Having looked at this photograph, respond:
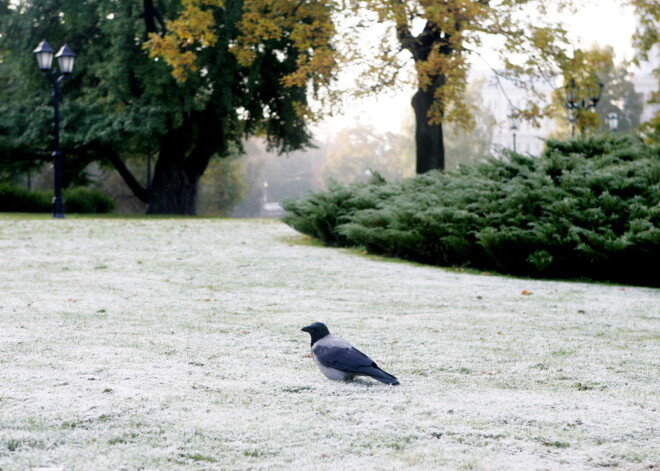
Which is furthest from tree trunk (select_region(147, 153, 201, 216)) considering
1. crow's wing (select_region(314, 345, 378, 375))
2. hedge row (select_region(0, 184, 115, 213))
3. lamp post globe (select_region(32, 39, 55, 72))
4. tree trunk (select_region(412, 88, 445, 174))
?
crow's wing (select_region(314, 345, 378, 375))

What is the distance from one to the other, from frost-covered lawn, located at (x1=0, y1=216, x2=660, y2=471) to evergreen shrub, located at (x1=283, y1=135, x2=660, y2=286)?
919 millimetres

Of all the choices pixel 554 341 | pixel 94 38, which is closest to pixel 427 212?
pixel 554 341

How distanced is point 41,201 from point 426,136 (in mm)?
15511

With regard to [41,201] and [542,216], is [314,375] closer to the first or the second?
[542,216]

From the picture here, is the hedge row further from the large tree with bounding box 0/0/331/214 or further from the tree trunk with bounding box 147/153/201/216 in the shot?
the tree trunk with bounding box 147/153/201/216

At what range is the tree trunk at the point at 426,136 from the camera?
65.1 ft

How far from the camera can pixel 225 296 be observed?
855 centimetres

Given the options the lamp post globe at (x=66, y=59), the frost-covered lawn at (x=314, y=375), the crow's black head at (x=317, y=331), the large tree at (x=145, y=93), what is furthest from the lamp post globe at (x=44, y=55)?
the crow's black head at (x=317, y=331)

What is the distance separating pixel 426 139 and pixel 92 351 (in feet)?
50.1

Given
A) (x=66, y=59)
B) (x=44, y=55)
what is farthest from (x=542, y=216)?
(x=66, y=59)

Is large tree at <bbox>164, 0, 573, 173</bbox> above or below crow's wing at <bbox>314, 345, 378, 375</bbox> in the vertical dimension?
above

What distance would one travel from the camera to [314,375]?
4.85 meters

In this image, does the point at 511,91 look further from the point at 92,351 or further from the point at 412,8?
the point at 92,351

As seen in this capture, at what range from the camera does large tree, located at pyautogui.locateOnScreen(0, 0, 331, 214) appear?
26094mm
